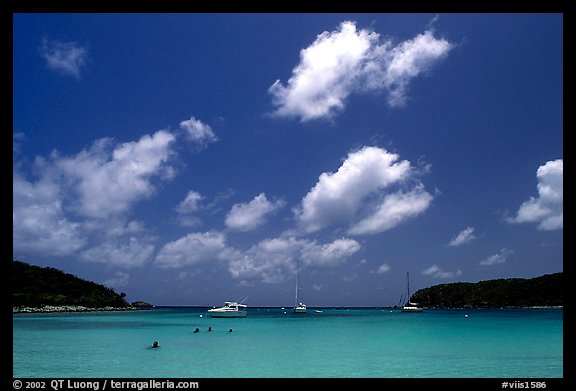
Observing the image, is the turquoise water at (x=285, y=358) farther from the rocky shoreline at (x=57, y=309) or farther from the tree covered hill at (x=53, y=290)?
the tree covered hill at (x=53, y=290)

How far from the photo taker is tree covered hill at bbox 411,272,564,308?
107438 mm

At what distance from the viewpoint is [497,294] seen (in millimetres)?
125875

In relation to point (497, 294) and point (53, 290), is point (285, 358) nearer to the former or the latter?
point (53, 290)

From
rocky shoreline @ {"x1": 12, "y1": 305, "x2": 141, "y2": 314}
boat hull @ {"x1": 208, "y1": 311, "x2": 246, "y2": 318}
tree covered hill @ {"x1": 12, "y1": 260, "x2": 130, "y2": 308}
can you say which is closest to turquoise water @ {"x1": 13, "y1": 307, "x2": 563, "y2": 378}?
boat hull @ {"x1": 208, "y1": 311, "x2": 246, "y2": 318}

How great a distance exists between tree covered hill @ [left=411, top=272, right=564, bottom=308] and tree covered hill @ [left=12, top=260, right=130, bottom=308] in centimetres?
9742

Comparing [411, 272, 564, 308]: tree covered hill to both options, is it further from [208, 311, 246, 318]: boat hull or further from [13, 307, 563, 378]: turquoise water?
[13, 307, 563, 378]: turquoise water

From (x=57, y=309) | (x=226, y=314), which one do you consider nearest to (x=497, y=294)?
(x=226, y=314)

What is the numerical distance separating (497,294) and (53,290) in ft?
381

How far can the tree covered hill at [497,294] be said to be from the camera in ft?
352

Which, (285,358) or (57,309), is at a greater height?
(285,358)
